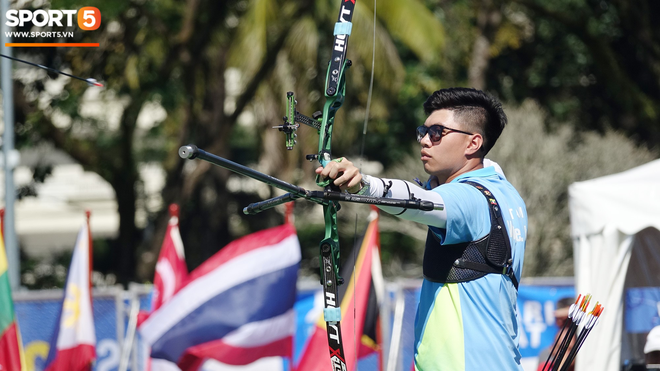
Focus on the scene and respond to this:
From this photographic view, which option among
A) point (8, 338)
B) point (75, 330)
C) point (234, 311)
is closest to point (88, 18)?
point (75, 330)

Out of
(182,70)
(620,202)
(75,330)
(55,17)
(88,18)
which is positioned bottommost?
(75,330)

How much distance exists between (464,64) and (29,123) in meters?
9.51

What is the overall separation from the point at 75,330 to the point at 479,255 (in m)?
4.77

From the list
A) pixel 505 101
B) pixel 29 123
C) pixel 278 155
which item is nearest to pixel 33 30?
pixel 29 123

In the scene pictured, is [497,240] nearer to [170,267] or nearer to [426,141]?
[426,141]

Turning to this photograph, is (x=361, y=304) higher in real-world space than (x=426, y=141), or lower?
lower

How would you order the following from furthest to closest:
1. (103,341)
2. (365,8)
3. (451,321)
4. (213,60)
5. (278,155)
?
(278,155), (213,60), (365,8), (103,341), (451,321)

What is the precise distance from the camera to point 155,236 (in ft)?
42.7

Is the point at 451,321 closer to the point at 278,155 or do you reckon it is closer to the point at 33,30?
the point at 33,30

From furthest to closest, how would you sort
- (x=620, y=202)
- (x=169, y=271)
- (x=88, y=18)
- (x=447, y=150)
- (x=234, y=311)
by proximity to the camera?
(x=88, y=18) < (x=169, y=271) < (x=234, y=311) < (x=620, y=202) < (x=447, y=150)

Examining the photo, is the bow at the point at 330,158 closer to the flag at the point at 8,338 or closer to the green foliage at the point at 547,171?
the flag at the point at 8,338

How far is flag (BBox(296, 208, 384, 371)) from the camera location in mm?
6180

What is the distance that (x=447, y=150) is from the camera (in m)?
2.90

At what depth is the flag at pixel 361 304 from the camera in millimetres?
6180
